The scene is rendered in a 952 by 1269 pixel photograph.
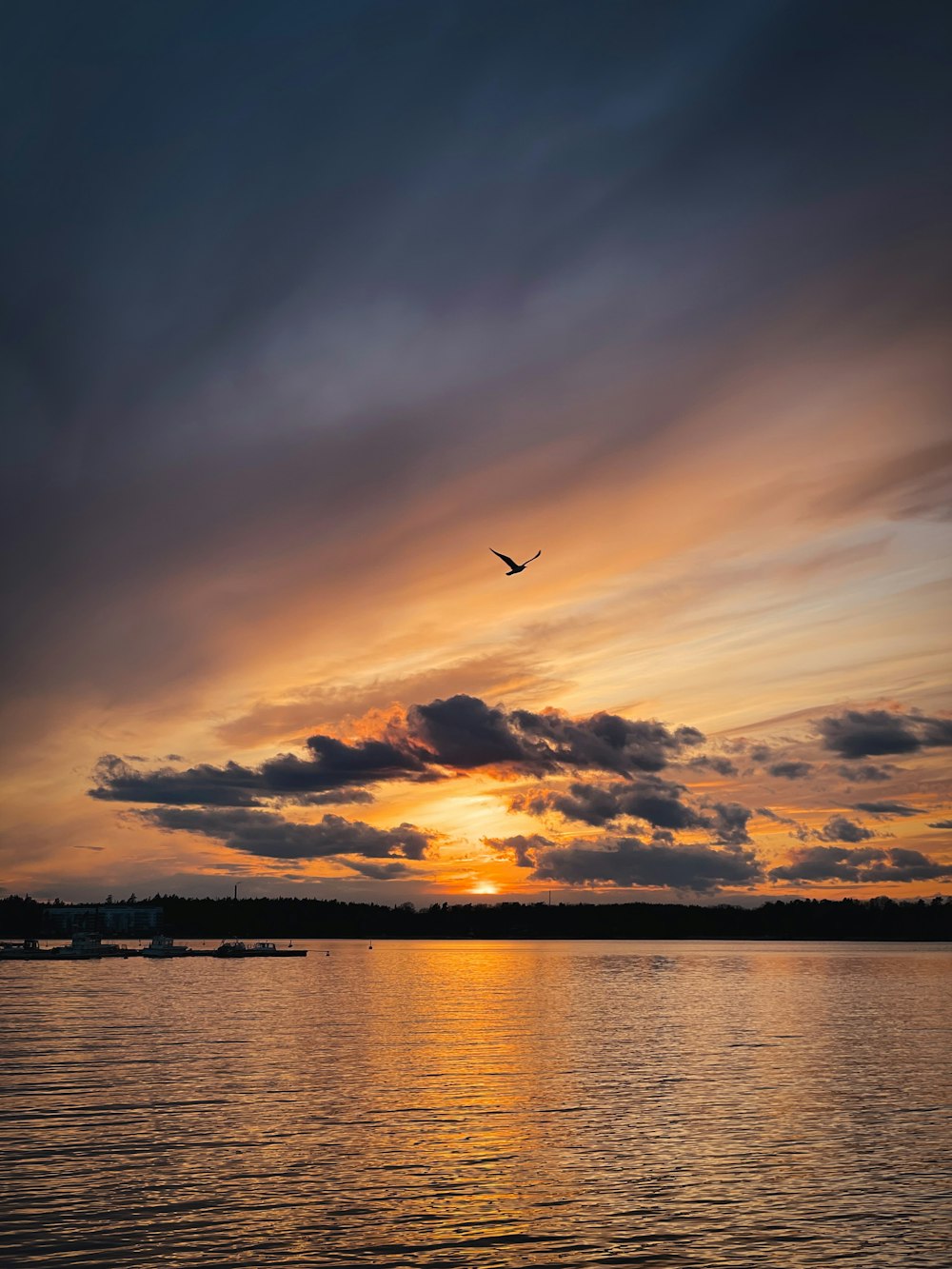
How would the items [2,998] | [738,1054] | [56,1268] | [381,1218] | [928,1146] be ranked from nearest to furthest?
1. [56,1268]
2. [381,1218]
3. [928,1146]
4. [738,1054]
5. [2,998]

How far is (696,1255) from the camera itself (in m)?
31.0

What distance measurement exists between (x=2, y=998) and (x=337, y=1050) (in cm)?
7025

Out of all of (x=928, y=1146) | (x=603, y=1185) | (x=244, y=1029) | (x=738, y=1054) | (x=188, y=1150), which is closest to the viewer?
(x=603, y=1185)

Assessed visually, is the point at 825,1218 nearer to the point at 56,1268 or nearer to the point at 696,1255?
the point at 696,1255

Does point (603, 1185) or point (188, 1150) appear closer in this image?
point (603, 1185)

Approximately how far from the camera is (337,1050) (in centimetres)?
8250

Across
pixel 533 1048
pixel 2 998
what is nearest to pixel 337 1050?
pixel 533 1048

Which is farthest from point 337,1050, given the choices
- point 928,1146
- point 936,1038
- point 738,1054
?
point 936,1038

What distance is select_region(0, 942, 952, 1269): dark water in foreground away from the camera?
32312mm

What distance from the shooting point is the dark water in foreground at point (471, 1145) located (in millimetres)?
32312

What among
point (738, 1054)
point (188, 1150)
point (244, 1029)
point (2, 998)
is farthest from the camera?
point (2, 998)

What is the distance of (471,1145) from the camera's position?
4638cm

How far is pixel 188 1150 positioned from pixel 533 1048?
44035 millimetres

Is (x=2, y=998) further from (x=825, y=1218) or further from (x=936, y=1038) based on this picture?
(x=825, y=1218)
